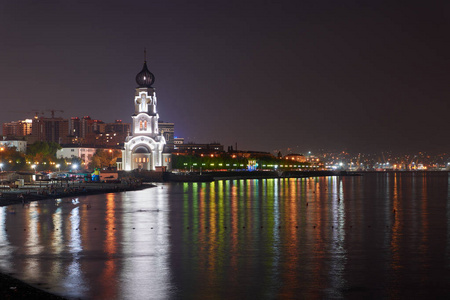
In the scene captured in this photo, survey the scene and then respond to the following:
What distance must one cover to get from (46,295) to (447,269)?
611 inches

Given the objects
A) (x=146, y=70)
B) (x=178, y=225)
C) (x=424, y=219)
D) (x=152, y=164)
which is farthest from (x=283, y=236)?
(x=146, y=70)

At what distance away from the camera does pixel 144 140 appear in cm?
13300

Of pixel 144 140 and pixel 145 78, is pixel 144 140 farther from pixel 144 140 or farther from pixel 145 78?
pixel 145 78

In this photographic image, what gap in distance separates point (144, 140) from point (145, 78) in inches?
624

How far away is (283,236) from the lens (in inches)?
1297

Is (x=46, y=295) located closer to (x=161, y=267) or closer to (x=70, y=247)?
(x=161, y=267)

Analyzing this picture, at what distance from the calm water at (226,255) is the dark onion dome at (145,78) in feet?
308

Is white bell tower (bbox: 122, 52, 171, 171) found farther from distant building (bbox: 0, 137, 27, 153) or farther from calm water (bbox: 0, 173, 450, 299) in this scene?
calm water (bbox: 0, 173, 450, 299)

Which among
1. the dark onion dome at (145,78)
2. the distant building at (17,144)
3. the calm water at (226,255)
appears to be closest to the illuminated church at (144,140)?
the dark onion dome at (145,78)

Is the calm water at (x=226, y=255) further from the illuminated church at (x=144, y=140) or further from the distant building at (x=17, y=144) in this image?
the distant building at (x=17, y=144)

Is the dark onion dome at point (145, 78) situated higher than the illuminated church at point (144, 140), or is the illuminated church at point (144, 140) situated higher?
the dark onion dome at point (145, 78)

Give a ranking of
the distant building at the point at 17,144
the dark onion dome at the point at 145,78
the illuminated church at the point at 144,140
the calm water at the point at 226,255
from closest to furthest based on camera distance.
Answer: the calm water at the point at 226,255, the illuminated church at the point at 144,140, the dark onion dome at the point at 145,78, the distant building at the point at 17,144

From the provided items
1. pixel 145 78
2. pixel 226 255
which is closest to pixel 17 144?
pixel 145 78

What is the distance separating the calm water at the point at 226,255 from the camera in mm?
19703
